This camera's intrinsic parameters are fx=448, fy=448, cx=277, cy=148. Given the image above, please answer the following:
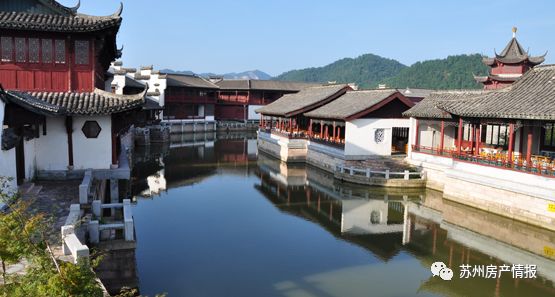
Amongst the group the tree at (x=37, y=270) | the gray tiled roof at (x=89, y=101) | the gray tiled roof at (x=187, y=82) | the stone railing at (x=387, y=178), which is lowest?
the stone railing at (x=387, y=178)

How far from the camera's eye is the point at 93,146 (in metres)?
17.7

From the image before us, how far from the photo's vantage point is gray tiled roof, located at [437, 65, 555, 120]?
18453 millimetres

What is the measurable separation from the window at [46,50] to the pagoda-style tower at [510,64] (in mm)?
36889

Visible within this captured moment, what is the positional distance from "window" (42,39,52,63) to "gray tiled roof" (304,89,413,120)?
17799 millimetres

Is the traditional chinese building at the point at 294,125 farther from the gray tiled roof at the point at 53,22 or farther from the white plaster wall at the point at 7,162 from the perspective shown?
the white plaster wall at the point at 7,162

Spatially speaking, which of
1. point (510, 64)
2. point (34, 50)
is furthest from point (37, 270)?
point (510, 64)

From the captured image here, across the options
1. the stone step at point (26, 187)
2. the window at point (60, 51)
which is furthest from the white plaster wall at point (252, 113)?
the stone step at point (26, 187)

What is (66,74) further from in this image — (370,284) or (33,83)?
(370,284)

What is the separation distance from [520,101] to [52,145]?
64.9 feet

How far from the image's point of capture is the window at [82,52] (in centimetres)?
1820

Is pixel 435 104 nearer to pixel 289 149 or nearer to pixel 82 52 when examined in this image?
pixel 289 149

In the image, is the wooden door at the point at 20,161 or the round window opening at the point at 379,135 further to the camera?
the round window opening at the point at 379,135

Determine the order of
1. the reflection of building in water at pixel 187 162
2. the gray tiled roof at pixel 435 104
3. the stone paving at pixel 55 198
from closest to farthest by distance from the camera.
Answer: the stone paving at pixel 55 198, the gray tiled roof at pixel 435 104, the reflection of building in water at pixel 187 162

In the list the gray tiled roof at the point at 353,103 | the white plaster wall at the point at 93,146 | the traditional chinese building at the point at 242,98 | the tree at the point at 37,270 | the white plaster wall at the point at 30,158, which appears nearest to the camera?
the tree at the point at 37,270
